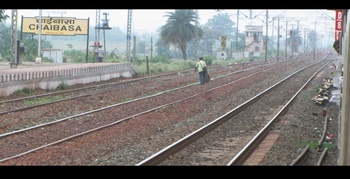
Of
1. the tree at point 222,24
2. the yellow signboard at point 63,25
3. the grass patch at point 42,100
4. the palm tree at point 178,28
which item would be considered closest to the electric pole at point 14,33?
the grass patch at point 42,100

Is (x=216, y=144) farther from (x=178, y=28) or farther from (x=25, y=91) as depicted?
(x=178, y=28)

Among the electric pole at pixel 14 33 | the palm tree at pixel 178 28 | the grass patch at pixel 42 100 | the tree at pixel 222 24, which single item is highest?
the tree at pixel 222 24

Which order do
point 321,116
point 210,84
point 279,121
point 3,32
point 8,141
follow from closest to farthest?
point 8,141, point 279,121, point 321,116, point 210,84, point 3,32

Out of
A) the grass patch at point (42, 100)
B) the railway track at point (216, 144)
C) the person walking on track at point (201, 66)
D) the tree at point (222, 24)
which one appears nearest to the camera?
the railway track at point (216, 144)

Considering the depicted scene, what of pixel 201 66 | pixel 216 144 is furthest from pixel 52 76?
pixel 216 144

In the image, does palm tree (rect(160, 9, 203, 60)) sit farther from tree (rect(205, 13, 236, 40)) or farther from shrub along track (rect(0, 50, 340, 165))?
tree (rect(205, 13, 236, 40))

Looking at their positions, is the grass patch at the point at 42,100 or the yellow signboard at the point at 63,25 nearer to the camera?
the grass patch at the point at 42,100

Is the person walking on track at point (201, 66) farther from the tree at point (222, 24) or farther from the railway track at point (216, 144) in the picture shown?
the tree at point (222, 24)

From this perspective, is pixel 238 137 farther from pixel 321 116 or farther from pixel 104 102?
pixel 104 102

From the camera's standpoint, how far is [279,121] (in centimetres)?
1836

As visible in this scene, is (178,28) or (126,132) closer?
(126,132)

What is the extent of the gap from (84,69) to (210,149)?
22.6 m
